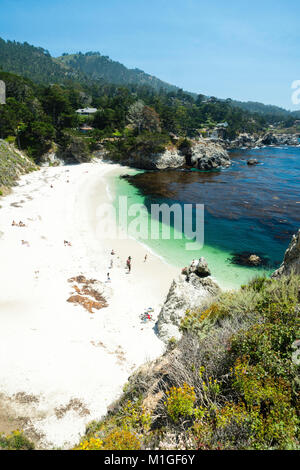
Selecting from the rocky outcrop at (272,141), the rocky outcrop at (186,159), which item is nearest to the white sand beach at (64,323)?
the rocky outcrop at (186,159)

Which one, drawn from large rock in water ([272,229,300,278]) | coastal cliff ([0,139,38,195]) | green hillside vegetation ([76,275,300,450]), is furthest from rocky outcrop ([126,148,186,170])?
green hillside vegetation ([76,275,300,450])

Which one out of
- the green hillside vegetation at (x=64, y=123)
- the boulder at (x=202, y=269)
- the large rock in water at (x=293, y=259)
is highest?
the green hillside vegetation at (x=64, y=123)

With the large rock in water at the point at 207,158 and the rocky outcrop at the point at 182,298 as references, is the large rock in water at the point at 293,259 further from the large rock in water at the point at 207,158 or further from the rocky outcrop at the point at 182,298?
the large rock in water at the point at 207,158

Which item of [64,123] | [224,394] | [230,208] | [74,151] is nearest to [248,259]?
[230,208]

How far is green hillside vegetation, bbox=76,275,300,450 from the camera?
463cm

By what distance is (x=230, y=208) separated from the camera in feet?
124

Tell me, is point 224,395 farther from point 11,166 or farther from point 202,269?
point 11,166

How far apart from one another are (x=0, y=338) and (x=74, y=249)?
38.4ft

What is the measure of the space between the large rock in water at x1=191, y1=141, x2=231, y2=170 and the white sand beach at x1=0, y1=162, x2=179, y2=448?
4761 centimetres

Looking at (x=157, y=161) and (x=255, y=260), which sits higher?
(x=157, y=161)

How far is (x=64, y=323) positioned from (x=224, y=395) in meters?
10.1

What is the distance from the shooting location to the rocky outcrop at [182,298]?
13.4 m

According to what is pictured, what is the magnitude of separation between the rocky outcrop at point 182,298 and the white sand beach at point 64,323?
0.92m

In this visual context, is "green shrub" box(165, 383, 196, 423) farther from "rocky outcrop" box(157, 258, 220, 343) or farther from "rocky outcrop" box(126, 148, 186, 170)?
"rocky outcrop" box(126, 148, 186, 170)
